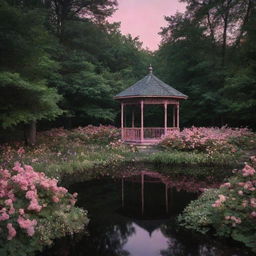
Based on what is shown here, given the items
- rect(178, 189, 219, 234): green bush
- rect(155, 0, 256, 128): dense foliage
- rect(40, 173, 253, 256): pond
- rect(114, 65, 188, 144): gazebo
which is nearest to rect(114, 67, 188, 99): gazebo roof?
rect(114, 65, 188, 144): gazebo

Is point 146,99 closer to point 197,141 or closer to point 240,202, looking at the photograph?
point 197,141

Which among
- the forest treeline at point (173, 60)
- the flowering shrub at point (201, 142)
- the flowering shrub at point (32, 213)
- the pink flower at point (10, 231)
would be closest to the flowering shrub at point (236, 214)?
the flowering shrub at point (32, 213)

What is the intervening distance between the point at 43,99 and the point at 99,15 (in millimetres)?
17775

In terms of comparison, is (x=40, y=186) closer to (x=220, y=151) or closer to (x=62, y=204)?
(x=62, y=204)

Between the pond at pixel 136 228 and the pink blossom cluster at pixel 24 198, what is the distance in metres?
0.82

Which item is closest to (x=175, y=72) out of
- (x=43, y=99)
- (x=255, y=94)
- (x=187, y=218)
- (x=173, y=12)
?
(x=173, y=12)

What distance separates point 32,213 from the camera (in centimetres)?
686

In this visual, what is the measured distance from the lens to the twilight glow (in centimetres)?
1486

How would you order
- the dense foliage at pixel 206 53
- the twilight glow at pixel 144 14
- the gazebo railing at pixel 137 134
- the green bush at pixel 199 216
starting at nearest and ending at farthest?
the green bush at pixel 199 216, the twilight glow at pixel 144 14, the gazebo railing at pixel 137 134, the dense foliage at pixel 206 53

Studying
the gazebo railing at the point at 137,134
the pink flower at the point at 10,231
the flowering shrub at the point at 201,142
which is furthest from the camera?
the gazebo railing at the point at 137,134

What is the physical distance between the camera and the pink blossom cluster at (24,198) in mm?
5828

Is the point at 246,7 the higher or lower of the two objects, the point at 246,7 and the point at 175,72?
the higher

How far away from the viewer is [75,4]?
2802 centimetres

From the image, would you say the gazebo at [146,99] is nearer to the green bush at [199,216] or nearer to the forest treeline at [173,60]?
the forest treeline at [173,60]
